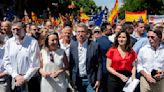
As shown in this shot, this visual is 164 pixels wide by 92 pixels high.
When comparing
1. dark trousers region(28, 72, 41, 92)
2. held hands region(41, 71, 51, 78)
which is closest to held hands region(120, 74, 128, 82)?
held hands region(41, 71, 51, 78)

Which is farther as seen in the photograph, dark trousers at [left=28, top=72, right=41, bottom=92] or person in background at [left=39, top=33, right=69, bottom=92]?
dark trousers at [left=28, top=72, right=41, bottom=92]

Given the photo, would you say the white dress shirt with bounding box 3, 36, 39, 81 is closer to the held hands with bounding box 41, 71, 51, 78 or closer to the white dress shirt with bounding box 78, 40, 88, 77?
the held hands with bounding box 41, 71, 51, 78

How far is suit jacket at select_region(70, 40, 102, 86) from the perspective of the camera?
8391 millimetres

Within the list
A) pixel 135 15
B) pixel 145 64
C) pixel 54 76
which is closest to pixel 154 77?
pixel 145 64

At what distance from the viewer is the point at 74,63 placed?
27.6 feet

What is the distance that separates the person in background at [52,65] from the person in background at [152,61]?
1347 mm

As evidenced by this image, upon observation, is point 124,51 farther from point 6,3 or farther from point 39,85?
point 6,3

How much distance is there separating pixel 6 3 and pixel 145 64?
65798 millimetres

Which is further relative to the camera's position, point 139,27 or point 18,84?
point 139,27

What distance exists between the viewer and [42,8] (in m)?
78.6

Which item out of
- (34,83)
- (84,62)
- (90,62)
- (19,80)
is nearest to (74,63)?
(84,62)

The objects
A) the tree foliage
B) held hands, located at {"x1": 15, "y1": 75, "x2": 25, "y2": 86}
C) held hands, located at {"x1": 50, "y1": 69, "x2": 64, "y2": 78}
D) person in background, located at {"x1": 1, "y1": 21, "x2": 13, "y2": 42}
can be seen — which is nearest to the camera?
held hands, located at {"x1": 15, "y1": 75, "x2": 25, "y2": 86}

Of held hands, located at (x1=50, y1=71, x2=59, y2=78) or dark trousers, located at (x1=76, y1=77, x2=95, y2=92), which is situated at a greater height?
held hands, located at (x1=50, y1=71, x2=59, y2=78)

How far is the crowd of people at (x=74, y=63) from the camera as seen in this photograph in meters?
8.04
